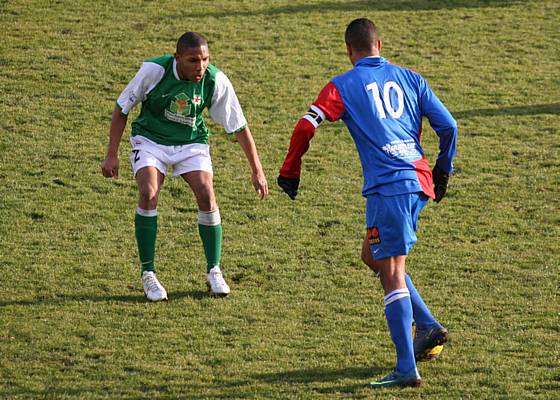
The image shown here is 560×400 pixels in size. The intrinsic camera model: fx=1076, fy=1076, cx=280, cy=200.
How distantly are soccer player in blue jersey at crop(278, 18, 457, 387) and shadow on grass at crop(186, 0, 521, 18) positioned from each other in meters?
9.12

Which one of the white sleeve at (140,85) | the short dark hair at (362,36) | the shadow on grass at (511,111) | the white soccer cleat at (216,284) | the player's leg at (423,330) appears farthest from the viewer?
the shadow on grass at (511,111)

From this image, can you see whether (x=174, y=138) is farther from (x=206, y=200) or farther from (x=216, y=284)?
(x=216, y=284)

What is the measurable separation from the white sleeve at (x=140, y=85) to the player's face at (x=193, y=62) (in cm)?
15

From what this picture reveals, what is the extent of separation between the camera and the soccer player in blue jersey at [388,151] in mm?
5754

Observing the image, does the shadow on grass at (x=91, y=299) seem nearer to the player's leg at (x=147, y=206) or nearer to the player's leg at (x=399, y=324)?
the player's leg at (x=147, y=206)

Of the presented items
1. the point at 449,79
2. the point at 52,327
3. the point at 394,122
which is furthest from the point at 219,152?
the point at 394,122

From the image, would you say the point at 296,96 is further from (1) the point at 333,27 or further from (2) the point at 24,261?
(2) the point at 24,261

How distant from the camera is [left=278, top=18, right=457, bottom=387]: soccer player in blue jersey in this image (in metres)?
5.75

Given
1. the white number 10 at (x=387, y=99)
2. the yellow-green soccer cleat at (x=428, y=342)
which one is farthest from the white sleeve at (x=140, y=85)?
the yellow-green soccer cleat at (x=428, y=342)

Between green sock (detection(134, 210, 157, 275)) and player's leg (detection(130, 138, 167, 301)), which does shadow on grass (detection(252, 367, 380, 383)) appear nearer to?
player's leg (detection(130, 138, 167, 301))

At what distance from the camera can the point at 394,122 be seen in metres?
5.83

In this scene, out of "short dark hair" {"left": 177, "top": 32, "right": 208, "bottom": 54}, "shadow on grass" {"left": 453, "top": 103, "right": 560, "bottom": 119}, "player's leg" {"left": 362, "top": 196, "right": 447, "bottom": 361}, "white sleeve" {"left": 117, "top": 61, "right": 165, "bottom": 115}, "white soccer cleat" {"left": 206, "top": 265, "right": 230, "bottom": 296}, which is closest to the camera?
"player's leg" {"left": 362, "top": 196, "right": 447, "bottom": 361}

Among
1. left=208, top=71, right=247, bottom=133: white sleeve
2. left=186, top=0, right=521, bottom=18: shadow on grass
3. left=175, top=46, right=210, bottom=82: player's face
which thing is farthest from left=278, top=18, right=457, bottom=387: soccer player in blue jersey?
left=186, top=0, right=521, bottom=18: shadow on grass

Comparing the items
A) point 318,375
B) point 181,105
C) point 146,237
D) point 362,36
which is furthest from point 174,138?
point 318,375
